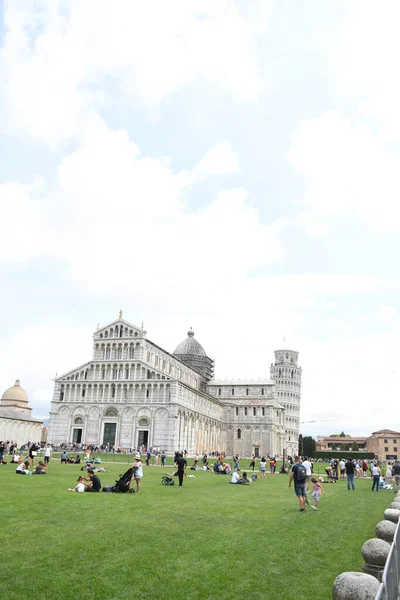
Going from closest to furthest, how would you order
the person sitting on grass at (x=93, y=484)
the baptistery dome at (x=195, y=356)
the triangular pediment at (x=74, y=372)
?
1. the person sitting on grass at (x=93, y=484)
2. the triangular pediment at (x=74, y=372)
3. the baptistery dome at (x=195, y=356)

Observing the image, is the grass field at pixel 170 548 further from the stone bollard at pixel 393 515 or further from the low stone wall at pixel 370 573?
the stone bollard at pixel 393 515

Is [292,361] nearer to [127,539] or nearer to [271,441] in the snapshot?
[271,441]

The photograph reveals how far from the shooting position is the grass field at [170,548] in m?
7.70

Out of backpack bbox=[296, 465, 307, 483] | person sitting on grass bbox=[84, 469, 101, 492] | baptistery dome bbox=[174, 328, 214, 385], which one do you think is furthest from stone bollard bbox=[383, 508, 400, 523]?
baptistery dome bbox=[174, 328, 214, 385]

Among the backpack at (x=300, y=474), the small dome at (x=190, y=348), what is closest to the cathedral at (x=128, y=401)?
the small dome at (x=190, y=348)

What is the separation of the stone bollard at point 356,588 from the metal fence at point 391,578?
24 centimetres

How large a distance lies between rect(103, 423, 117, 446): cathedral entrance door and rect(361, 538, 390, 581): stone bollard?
6625 centimetres

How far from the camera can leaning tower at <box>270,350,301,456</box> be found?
124 meters

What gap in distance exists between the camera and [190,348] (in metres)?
106

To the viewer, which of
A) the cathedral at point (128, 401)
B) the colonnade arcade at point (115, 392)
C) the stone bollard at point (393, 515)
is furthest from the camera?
the colonnade arcade at point (115, 392)

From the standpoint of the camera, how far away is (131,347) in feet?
241

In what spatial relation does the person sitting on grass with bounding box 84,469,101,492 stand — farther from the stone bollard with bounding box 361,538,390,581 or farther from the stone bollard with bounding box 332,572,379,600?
the stone bollard with bounding box 332,572,379,600

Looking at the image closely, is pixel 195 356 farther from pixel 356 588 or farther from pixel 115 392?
pixel 356 588

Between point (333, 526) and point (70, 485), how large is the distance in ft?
42.4
